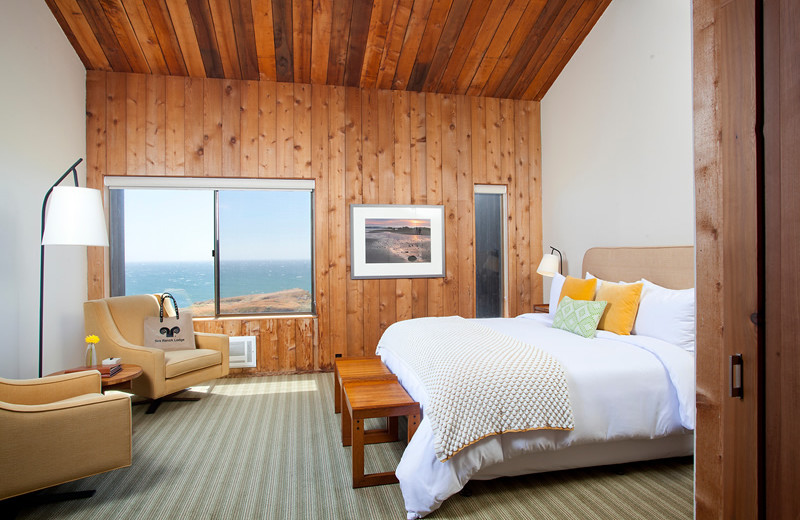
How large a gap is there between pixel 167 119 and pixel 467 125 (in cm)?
313

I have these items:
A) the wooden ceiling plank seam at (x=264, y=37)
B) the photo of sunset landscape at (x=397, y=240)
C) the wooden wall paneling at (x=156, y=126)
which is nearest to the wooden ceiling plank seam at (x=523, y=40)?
the photo of sunset landscape at (x=397, y=240)

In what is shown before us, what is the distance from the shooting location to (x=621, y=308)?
3.12 meters

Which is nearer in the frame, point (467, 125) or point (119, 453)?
point (119, 453)

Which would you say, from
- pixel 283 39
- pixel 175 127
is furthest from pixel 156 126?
pixel 283 39

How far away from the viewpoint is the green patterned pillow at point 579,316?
3109mm

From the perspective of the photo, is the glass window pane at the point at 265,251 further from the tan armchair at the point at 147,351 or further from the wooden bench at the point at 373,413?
the wooden bench at the point at 373,413

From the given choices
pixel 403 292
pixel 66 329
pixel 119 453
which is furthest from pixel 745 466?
pixel 66 329

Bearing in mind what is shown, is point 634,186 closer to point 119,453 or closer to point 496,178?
point 496,178

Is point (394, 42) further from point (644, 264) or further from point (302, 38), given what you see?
point (644, 264)

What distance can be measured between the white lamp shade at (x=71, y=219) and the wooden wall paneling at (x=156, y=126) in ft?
5.32

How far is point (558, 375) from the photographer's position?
230 centimetres

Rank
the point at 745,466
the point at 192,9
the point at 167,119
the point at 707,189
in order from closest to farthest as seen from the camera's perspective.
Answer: the point at 745,466
the point at 707,189
the point at 192,9
the point at 167,119

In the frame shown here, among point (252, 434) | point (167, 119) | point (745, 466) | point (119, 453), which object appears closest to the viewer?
point (745, 466)

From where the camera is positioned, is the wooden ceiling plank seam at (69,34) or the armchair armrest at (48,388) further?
the wooden ceiling plank seam at (69,34)
